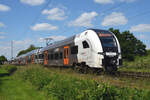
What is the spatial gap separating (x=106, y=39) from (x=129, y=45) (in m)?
36.2

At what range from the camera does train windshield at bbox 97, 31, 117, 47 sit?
477 inches

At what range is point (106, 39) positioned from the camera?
40.8ft

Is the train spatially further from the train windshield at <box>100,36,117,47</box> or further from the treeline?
the treeline

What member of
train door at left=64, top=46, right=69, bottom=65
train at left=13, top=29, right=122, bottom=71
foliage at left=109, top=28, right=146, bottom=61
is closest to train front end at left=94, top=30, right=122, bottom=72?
train at left=13, top=29, right=122, bottom=71

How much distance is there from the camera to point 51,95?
6992mm

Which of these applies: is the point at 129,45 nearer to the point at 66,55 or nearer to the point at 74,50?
the point at 66,55

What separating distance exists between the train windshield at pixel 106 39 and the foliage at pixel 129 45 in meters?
30.6

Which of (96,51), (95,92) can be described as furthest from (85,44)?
(95,92)

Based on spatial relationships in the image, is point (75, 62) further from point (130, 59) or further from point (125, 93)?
point (130, 59)

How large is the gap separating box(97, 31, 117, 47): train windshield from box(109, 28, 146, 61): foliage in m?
30.6

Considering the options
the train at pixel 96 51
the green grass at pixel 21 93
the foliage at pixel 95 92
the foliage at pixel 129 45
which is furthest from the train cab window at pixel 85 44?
the foliage at pixel 129 45

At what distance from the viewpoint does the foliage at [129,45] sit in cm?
4312

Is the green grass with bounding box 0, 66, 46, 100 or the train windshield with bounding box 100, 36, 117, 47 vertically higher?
the train windshield with bounding box 100, 36, 117, 47

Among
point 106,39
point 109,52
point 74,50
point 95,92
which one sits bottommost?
point 95,92
